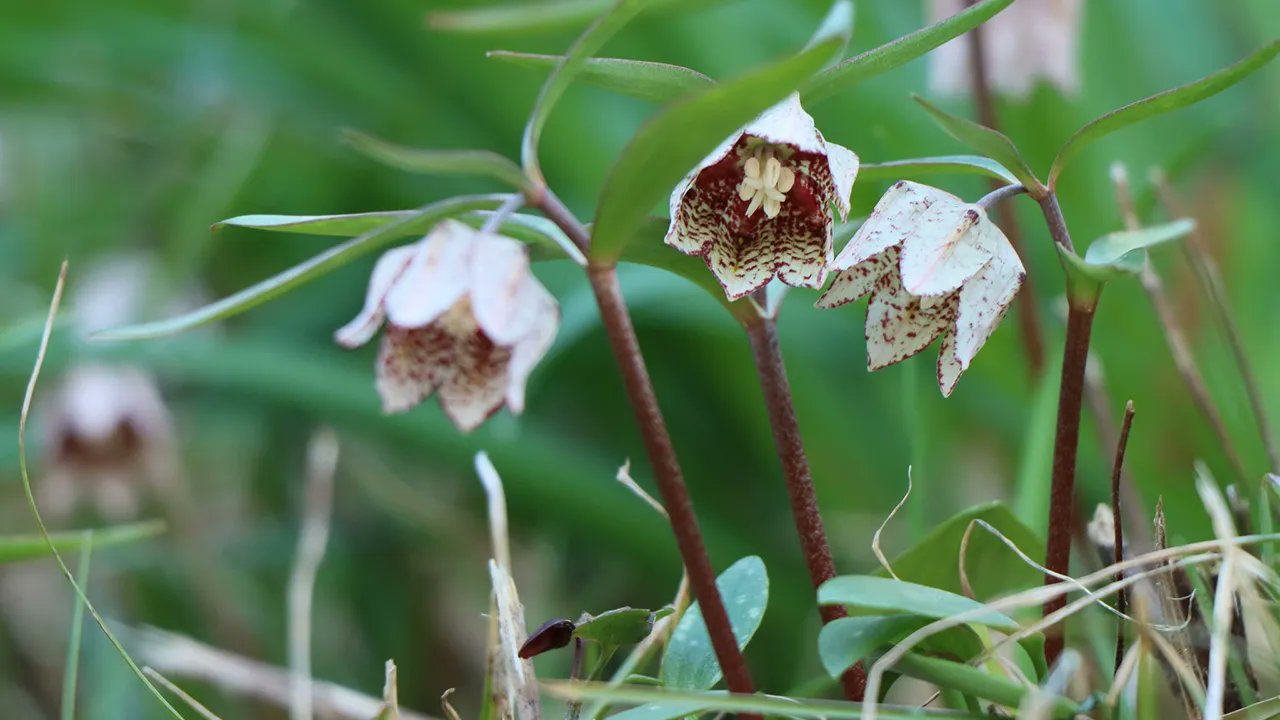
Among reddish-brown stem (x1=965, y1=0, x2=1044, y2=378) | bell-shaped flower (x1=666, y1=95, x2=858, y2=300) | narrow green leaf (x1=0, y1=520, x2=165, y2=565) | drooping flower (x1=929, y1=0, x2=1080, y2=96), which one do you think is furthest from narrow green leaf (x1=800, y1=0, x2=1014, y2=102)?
drooping flower (x1=929, y1=0, x2=1080, y2=96)

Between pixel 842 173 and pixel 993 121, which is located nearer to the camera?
pixel 842 173

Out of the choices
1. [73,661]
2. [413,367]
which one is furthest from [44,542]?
[413,367]

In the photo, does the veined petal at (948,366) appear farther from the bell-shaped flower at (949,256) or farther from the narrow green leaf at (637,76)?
the narrow green leaf at (637,76)

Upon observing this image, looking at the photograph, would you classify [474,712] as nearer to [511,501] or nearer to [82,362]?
[511,501]

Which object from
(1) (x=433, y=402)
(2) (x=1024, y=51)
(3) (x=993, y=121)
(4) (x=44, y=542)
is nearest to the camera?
(4) (x=44, y=542)

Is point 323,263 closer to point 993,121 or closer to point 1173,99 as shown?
point 1173,99

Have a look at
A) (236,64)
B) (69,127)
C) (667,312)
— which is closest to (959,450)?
(667,312)
